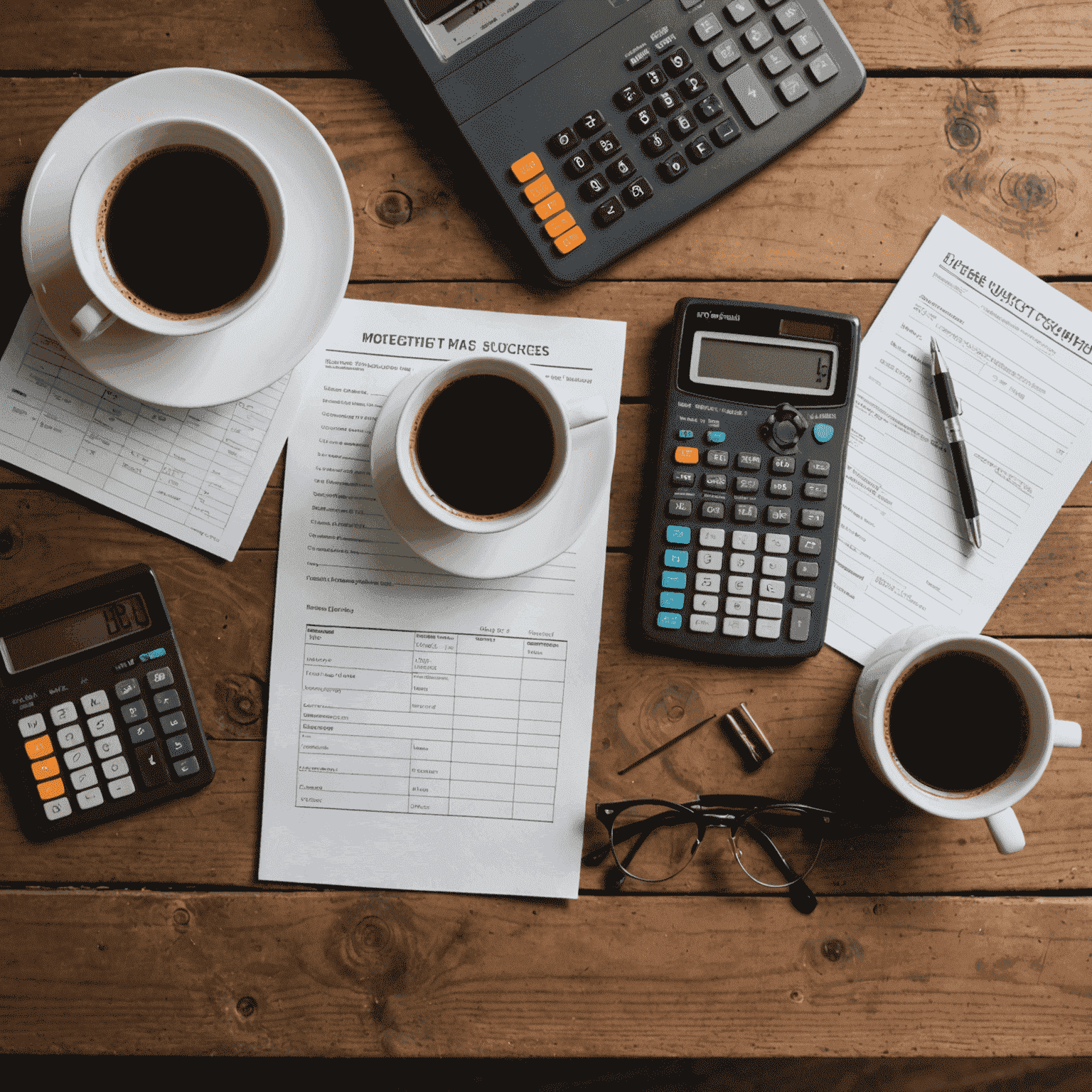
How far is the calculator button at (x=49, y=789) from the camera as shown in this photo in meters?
0.63

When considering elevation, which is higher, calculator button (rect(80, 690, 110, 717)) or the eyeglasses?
calculator button (rect(80, 690, 110, 717))

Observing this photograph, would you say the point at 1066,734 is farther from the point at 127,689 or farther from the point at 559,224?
the point at 127,689

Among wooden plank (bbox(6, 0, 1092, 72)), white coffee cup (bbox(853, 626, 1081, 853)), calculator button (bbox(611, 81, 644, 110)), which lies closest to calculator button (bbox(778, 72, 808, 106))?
calculator button (bbox(611, 81, 644, 110))

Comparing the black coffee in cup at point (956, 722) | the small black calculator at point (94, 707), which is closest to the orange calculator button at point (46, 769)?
the small black calculator at point (94, 707)

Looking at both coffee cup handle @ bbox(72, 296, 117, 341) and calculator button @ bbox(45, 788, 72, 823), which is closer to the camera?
coffee cup handle @ bbox(72, 296, 117, 341)

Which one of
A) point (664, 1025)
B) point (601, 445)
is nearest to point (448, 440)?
point (601, 445)

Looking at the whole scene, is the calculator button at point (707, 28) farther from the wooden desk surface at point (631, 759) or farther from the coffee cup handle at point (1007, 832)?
the coffee cup handle at point (1007, 832)

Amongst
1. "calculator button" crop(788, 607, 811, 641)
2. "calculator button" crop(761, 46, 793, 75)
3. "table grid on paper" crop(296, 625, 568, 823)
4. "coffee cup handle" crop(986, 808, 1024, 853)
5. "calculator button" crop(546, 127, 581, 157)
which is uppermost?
"calculator button" crop(546, 127, 581, 157)

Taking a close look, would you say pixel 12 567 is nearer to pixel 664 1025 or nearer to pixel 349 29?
pixel 349 29

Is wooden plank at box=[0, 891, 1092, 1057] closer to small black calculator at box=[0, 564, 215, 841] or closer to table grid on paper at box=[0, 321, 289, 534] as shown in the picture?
small black calculator at box=[0, 564, 215, 841]

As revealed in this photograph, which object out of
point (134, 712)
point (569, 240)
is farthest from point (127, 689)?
point (569, 240)

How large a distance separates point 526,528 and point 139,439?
30 cm

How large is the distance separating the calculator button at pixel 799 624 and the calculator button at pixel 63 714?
54 cm

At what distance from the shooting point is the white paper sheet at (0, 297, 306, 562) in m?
0.64
